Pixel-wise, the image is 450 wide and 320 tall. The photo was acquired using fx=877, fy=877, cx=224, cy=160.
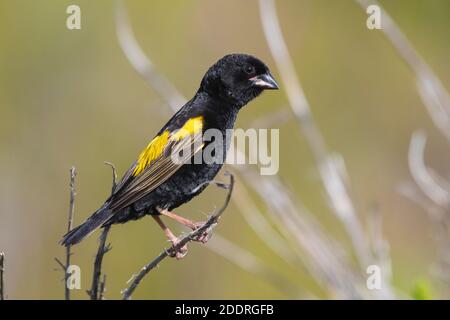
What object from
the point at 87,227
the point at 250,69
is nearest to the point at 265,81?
the point at 250,69

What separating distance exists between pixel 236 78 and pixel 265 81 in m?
0.13

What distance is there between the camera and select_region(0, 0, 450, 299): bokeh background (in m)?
7.10

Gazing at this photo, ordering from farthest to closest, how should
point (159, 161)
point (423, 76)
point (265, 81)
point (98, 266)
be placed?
point (423, 76), point (265, 81), point (159, 161), point (98, 266)

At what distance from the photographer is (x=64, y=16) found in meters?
7.68

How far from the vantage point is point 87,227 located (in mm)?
3254

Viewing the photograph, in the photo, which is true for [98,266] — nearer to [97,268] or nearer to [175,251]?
[97,268]

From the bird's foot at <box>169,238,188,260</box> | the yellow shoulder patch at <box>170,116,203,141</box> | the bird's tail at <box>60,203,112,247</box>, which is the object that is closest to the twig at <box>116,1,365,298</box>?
the yellow shoulder patch at <box>170,116,203,141</box>

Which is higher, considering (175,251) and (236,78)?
(236,78)

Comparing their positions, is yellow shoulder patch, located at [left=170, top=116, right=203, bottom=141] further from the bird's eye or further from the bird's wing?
the bird's eye

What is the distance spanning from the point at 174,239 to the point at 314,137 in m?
1.61

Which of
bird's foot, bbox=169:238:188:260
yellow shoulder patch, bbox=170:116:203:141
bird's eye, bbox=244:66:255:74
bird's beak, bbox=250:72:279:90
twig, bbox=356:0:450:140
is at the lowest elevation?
bird's foot, bbox=169:238:188:260

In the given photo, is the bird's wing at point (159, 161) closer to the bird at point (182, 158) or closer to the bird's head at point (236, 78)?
the bird at point (182, 158)

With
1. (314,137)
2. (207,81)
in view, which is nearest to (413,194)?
(314,137)

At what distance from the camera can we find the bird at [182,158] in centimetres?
335
